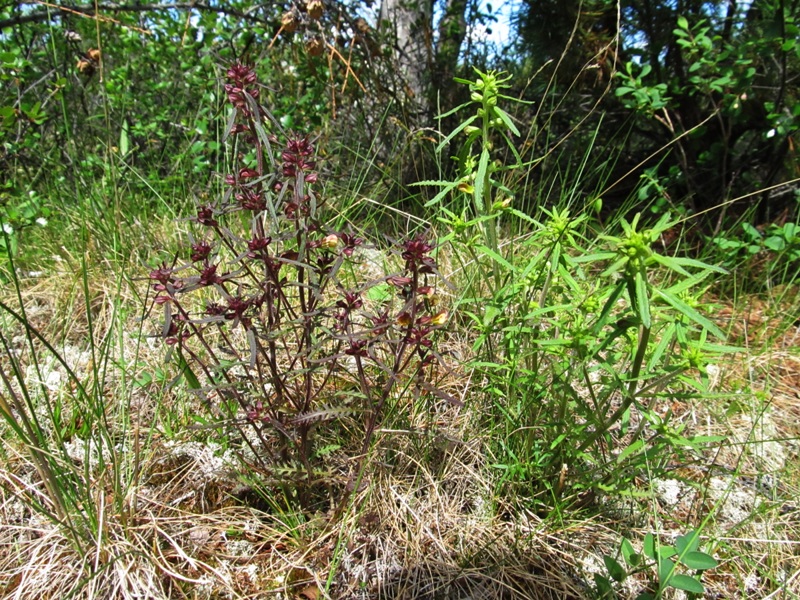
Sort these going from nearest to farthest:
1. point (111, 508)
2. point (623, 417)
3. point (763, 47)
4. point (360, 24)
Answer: point (623, 417) → point (111, 508) → point (763, 47) → point (360, 24)

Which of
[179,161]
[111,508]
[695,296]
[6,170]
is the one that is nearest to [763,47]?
[695,296]

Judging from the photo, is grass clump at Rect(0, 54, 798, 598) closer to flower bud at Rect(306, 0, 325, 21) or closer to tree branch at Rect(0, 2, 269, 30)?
flower bud at Rect(306, 0, 325, 21)

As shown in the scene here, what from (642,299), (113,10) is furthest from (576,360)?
(113,10)

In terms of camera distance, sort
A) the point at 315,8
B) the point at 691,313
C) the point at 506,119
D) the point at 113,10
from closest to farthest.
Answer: the point at 691,313
the point at 506,119
the point at 315,8
the point at 113,10

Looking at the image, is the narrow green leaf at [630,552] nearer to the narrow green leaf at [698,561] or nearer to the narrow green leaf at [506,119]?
the narrow green leaf at [698,561]

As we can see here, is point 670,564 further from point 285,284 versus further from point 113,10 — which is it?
point 113,10

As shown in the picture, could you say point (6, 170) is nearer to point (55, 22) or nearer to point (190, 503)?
point (55, 22)

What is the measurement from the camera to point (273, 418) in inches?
53.0

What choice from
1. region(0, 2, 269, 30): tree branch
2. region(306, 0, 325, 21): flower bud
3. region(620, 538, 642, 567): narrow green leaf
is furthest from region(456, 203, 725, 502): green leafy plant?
region(0, 2, 269, 30): tree branch

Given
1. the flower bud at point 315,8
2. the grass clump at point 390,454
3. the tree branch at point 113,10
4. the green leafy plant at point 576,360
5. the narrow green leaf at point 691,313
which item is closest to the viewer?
the narrow green leaf at point 691,313

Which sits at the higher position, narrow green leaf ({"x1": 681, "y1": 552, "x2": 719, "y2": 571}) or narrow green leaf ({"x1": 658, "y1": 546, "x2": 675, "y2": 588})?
narrow green leaf ({"x1": 681, "y1": 552, "x2": 719, "y2": 571})

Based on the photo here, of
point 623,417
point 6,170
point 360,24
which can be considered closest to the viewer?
point 623,417

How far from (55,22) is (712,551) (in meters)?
3.85

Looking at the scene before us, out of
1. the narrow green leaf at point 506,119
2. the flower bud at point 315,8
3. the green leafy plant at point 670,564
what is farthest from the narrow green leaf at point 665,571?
the flower bud at point 315,8
